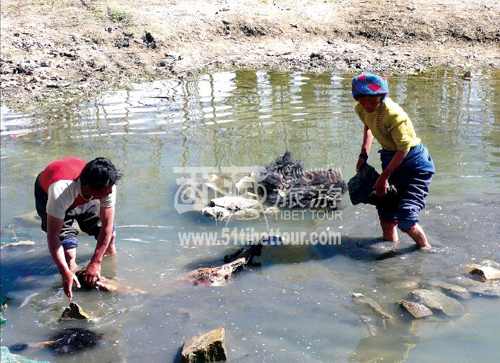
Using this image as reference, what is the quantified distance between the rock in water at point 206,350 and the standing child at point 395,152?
180 centimetres

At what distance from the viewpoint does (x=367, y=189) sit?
4641 mm

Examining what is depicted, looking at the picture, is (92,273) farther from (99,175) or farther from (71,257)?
(99,175)

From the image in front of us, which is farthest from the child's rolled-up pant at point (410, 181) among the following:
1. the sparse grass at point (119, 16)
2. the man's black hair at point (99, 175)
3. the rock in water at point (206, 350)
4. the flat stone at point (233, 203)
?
the sparse grass at point (119, 16)

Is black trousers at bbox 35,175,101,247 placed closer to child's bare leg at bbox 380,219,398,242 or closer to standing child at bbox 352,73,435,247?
standing child at bbox 352,73,435,247

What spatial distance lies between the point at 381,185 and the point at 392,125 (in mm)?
490

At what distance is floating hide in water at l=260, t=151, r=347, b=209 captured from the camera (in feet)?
18.8

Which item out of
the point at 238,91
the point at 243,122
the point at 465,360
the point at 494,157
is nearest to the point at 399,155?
the point at 465,360

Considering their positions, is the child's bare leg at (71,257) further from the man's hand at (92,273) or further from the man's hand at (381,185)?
the man's hand at (381,185)

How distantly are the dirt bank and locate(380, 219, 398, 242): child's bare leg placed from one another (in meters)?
5.85

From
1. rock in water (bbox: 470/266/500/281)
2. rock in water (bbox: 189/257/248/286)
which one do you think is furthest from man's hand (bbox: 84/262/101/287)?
rock in water (bbox: 470/266/500/281)

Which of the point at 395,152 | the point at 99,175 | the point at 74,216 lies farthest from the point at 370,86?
the point at 74,216

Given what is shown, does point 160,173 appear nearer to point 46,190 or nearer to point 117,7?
point 46,190

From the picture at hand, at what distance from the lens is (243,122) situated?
8.00m

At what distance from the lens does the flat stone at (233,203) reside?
565cm
